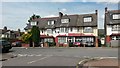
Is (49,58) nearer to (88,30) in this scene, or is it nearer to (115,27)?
(115,27)

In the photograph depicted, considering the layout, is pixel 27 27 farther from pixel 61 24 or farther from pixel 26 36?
pixel 26 36

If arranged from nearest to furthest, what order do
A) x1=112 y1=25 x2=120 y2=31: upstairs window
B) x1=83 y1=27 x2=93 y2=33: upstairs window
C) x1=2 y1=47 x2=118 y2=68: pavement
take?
1. x1=2 y1=47 x2=118 y2=68: pavement
2. x1=112 y1=25 x2=120 y2=31: upstairs window
3. x1=83 y1=27 x2=93 y2=33: upstairs window

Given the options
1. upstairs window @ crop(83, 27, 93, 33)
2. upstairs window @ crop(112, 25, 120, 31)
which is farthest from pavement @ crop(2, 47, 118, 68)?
upstairs window @ crop(83, 27, 93, 33)

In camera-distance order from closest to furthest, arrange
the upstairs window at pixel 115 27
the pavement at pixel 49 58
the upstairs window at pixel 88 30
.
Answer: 1. the pavement at pixel 49 58
2. the upstairs window at pixel 115 27
3. the upstairs window at pixel 88 30

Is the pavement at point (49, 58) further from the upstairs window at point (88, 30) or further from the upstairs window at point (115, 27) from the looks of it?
the upstairs window at point (88, 30)

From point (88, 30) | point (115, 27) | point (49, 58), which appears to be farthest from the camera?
point (88, 30)

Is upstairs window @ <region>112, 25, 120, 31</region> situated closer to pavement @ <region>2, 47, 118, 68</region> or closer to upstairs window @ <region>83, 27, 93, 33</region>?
upstairs window @ <region>83, 27, 93, 33</region>

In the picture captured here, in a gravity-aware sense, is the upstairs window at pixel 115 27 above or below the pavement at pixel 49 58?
above

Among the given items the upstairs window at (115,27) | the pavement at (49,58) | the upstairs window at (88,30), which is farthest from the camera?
the upstairs window at (88,30)

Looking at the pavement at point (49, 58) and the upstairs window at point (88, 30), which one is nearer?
the pavement at point (49, 58)

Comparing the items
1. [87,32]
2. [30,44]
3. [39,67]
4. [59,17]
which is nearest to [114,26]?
[87,32]

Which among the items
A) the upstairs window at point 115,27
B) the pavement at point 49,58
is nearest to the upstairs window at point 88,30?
the upstairs window at point 115,27

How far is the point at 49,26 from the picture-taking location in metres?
64.6

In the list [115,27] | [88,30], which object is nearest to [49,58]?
[115,27]
